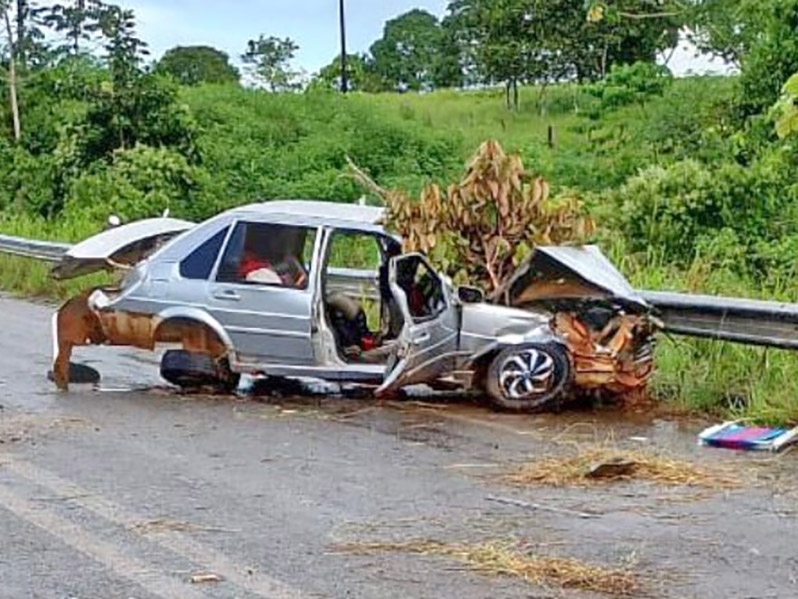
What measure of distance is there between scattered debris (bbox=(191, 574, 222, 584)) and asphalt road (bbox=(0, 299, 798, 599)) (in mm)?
53

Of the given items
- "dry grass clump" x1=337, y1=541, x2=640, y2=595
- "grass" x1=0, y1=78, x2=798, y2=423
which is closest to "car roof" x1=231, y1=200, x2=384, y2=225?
"grass" x1=0, y1=78, x2=798, y2=423

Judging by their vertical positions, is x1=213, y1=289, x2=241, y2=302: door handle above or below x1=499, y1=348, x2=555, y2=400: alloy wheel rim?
above

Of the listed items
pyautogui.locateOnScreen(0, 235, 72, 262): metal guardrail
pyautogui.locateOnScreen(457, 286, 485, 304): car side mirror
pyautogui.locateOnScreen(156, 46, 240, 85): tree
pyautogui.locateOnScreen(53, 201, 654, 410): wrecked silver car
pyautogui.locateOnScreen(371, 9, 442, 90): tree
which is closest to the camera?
pyautogui.locateOnScreen(53, 201, 654, 410): wrecked silver car

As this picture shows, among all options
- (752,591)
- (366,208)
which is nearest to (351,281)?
(366,208)

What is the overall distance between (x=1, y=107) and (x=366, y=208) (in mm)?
30597

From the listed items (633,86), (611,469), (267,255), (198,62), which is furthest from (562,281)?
(198,62)

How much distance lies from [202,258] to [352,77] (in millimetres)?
52585

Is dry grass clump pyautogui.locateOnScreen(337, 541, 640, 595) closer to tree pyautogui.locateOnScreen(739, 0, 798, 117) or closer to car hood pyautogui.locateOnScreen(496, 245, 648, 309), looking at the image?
car hood pyautogui.locateOnScreen(496, 245, 648, 309)

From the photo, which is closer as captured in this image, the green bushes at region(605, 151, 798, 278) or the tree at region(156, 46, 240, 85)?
the green bushes at region(605, 151, 798, 278)

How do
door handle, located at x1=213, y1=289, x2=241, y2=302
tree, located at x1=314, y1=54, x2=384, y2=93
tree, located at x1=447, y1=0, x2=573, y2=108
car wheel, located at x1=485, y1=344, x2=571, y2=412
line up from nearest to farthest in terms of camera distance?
car wheel, located at x1=485, y1=344, x2=571, y2=412 < door handle, located at x1=213, y1=289, x2=241, y2=302 < tree, located at x1=447, y1=0, x2=573, y2=108 < tree, located at x1=314, y1=54, x2=384, y2=93

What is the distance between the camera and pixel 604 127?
35.0 meters

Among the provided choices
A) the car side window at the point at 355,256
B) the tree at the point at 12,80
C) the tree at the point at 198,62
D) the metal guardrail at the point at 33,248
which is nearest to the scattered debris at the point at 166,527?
the car side window at the point at 355,256

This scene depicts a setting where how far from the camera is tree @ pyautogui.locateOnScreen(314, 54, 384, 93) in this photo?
5559 cm

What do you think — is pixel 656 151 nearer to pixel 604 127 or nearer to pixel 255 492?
pixel 604 127
